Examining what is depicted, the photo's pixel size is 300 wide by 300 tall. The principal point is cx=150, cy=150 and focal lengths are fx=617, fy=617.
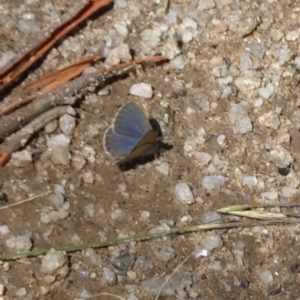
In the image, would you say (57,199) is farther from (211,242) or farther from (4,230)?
(211,242)

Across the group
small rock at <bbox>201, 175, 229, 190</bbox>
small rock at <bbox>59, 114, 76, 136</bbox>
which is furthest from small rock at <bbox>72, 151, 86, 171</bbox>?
small rock at <bbox>201, 175, 229, 190</bbox>

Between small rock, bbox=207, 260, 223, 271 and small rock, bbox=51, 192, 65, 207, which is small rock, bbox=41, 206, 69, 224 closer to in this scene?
small rock, bbox=51, 192, 65, 207

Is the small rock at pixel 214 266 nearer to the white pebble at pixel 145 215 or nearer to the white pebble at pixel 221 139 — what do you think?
the white pebble at pixel 145 215

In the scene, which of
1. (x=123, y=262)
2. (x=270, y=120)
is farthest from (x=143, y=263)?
(x=270, y=120)

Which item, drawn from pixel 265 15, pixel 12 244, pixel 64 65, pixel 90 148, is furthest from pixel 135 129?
pixel 265 15

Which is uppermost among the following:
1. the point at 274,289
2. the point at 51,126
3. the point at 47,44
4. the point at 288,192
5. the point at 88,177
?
the point at 47,44

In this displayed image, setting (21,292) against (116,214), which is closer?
(21,292)

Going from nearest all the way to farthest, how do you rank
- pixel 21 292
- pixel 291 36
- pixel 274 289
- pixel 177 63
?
pixel 21 292 → pixel 274 289 → pixel 177 63 → pixel 291 36
